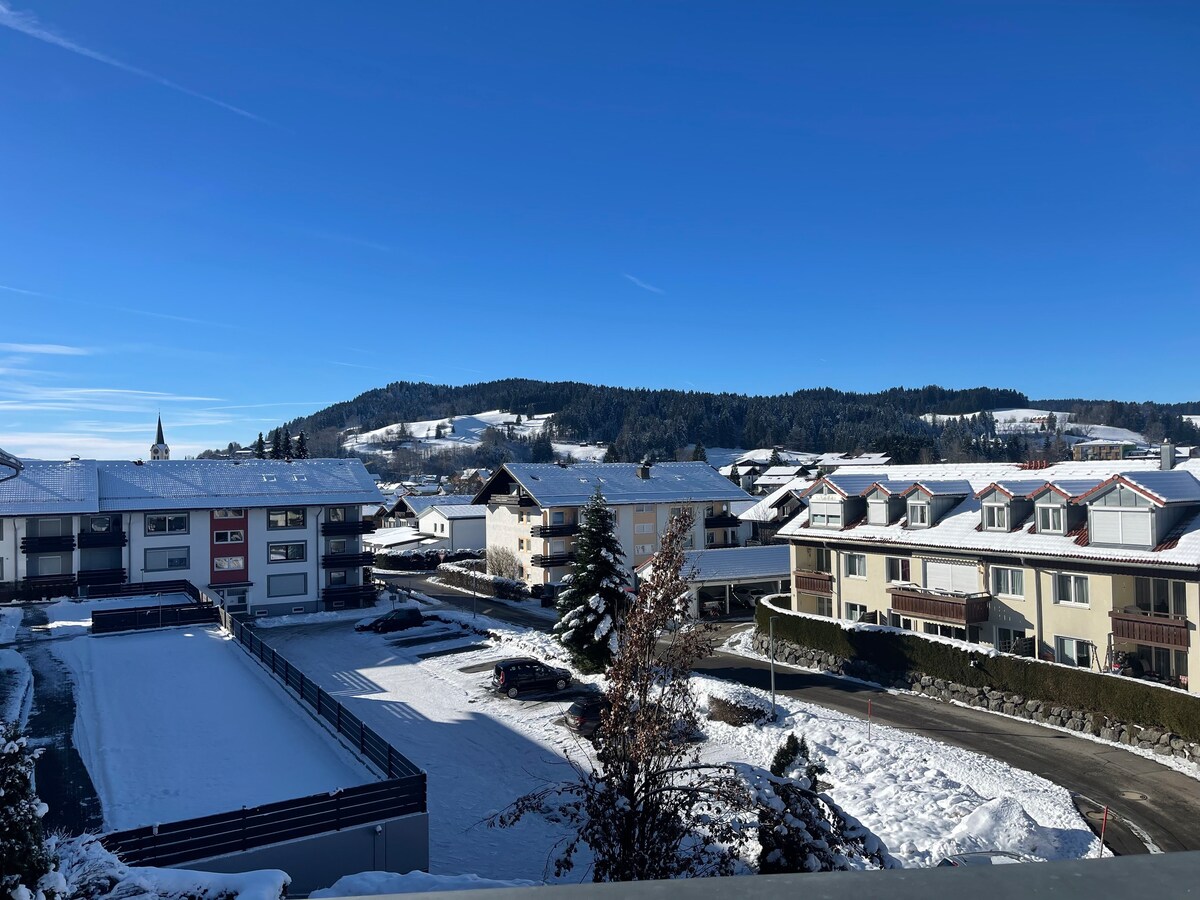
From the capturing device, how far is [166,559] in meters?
44.8

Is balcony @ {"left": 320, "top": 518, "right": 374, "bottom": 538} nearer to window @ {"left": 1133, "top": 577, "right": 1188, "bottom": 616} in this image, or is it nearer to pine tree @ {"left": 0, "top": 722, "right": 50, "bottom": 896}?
window @ {"left": 1133, "top": 577, "right": 1188, "bottom": 616}

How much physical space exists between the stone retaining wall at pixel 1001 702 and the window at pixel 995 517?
6608 mm

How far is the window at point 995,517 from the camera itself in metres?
31.2

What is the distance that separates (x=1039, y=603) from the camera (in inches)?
1143

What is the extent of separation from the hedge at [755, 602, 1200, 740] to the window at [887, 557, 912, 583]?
3.41 metres

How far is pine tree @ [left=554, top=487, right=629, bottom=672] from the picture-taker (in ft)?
105

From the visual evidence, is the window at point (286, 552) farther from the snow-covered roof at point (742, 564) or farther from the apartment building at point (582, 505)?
the snow-covered roof at point (742, 564)

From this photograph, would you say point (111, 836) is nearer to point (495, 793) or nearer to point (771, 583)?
point (495, 793)

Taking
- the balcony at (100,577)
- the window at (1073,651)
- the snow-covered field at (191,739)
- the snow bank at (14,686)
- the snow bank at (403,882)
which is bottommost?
the window at (1073,651)

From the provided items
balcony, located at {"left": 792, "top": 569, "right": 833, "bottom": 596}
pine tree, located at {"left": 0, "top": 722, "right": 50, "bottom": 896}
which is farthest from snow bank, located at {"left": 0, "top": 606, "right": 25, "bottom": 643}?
balcony, located at {"left": 792, "top": 569, "right": 833, "bottom": 596}

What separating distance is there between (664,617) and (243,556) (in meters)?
44.2

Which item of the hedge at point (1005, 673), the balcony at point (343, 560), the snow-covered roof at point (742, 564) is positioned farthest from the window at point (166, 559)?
the hedge at point (1005, 673)

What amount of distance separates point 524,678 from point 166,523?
88.5ft

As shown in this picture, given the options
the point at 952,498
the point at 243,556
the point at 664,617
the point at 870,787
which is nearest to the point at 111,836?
the point at 664,617
